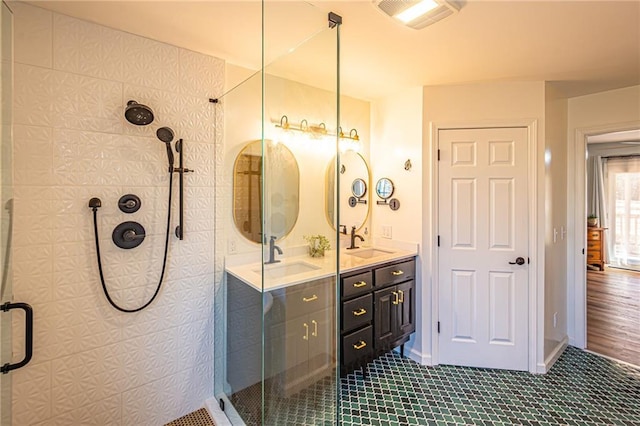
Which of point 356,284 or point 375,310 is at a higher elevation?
point 356,284

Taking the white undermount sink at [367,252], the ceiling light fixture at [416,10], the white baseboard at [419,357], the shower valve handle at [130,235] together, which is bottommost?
the white baseboard at [419,357]

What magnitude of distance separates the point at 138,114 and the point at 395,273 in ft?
7.16

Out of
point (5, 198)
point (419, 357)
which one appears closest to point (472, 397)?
point (419, 357)

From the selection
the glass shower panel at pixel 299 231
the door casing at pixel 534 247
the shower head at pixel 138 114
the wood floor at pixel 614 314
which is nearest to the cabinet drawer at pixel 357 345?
the glass shower panel at pixel 299 231

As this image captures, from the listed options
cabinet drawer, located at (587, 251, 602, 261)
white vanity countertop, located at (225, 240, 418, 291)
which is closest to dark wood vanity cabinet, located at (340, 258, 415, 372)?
white vanity countertop, located at (225, 240, 418, 291)

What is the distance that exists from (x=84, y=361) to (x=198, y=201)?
3.62 feet

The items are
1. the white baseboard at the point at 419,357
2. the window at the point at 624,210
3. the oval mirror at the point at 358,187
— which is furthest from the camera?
the window at the point at 624,210

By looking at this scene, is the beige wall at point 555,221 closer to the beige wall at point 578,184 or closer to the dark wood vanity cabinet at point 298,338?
the beige wall at point 578,184

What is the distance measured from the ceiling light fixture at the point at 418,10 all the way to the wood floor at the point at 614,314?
340cm

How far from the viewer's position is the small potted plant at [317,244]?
183 cm

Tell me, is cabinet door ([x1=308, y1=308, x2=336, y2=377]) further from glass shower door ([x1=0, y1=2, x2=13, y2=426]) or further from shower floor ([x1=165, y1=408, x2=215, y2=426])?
glass shower door ([x1=0, y1=2, x2=13, y2=426])

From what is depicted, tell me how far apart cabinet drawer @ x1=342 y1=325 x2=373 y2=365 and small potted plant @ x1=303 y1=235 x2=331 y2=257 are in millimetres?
817

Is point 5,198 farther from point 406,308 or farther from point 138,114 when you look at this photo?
point 406,308

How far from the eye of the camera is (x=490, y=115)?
2637 mm
